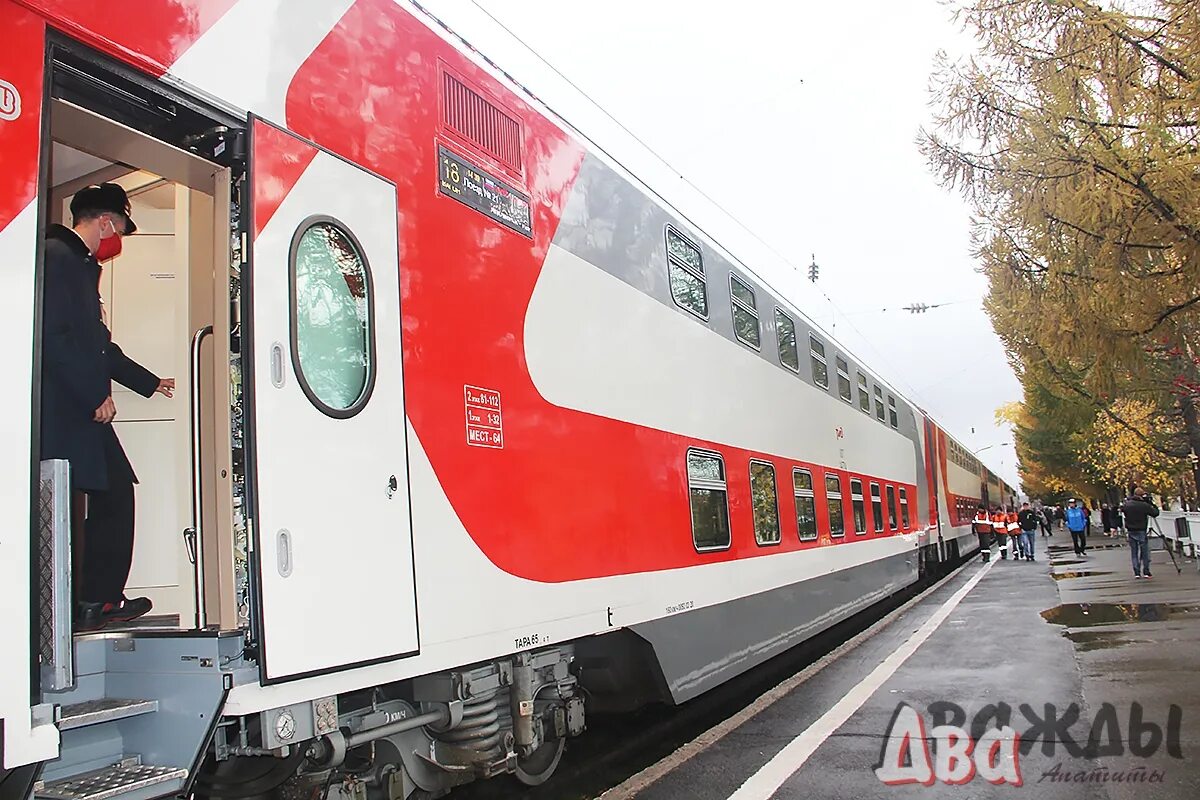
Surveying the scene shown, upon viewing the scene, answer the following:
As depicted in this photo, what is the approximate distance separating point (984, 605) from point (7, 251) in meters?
13.6

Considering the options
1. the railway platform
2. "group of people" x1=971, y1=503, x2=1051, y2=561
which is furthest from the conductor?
"group of people" x1=971, y1=503, x2=1051, y2=561

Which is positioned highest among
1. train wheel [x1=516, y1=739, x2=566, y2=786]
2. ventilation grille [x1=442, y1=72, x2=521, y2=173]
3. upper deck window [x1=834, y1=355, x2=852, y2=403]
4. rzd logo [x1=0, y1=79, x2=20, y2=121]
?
ventilation grille [x1=442, y1=72, x2=521, y2=173]

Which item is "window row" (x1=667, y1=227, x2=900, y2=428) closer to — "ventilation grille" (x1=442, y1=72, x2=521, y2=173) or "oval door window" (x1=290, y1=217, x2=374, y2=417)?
"ventilation grille" (x1=442, y1=72, x2=521, y2=173)

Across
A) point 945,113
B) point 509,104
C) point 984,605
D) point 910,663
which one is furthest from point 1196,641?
point 509,104

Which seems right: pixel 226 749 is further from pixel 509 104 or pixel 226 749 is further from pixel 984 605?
pixel 984 605

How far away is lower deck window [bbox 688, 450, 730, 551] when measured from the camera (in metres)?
6.78

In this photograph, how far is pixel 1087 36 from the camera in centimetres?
691

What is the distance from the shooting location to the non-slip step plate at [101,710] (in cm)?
297

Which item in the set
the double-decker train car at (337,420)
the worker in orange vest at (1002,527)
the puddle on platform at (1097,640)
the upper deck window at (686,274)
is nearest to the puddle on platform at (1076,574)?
the worker in orange vest at (1002,527)

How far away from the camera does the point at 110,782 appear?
303cm

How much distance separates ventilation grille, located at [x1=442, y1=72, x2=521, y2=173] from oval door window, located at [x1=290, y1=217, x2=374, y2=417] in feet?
3.67

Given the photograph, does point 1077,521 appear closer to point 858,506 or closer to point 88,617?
point 858,506

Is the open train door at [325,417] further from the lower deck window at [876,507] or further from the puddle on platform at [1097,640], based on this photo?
the lower deck window at [876,507]

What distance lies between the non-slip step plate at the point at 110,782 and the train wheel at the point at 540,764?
2.41 meters
